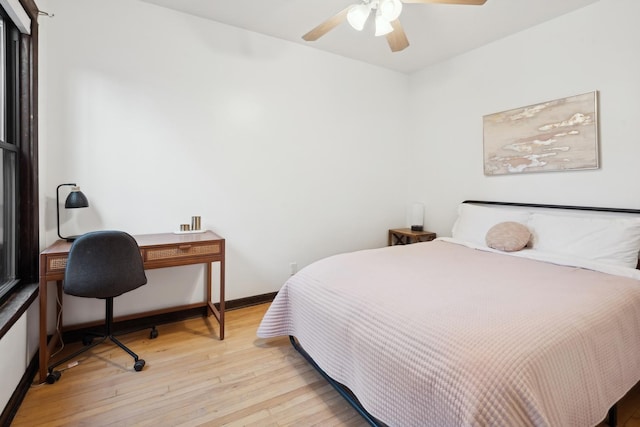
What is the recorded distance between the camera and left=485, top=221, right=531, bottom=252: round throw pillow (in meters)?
2.47

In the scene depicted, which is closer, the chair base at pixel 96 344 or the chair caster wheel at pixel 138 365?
the chair base at pixel 96 344

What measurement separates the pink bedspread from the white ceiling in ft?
6.80

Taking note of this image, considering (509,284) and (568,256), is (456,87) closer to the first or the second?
(568,256)

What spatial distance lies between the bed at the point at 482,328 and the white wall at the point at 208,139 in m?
1.15

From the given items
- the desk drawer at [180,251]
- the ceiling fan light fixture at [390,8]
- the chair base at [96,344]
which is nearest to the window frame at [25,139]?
the chair base at [96,344]

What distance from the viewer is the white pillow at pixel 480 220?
273 cm

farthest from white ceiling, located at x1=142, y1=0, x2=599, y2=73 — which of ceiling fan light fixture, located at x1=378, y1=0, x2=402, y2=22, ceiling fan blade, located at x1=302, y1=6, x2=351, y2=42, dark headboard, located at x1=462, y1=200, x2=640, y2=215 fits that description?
dark headboard, located at x1=462, y1=200, x2=640, y2=215

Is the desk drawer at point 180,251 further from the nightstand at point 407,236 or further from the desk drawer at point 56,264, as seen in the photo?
the nightstand at point 407,236

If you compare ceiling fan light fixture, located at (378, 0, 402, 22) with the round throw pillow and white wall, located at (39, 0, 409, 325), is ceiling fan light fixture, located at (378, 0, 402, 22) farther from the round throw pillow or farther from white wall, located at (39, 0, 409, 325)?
the round throw pillow

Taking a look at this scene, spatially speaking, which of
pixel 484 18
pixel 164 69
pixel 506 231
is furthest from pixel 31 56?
pixel 506 231

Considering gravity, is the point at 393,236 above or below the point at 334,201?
below

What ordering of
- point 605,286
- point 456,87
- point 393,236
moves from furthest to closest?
point 393,236 < point 456,87 < point 605,286

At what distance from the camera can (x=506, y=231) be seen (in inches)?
101

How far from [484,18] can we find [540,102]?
0.88 meters
